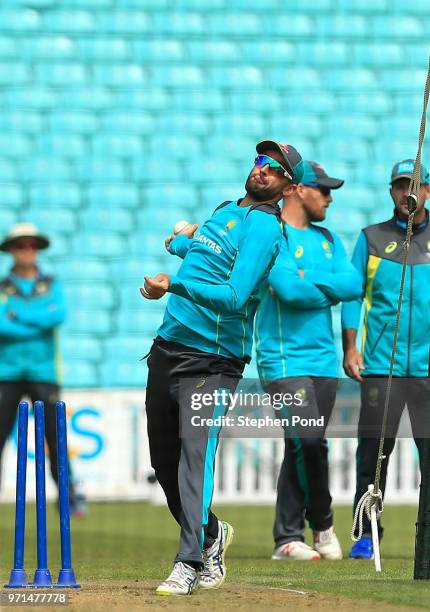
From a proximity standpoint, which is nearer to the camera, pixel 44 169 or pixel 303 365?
pixel 303 365

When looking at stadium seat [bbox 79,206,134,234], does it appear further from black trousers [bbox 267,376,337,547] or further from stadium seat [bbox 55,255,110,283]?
black trousers [bbox 267,376,337,547]

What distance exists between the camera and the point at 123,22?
613 inches

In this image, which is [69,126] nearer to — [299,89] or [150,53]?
[150,53]

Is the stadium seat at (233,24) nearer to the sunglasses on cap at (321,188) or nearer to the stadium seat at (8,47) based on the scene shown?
the stadium seat at (8,47)

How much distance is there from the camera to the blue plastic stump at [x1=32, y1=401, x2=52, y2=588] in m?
5.45

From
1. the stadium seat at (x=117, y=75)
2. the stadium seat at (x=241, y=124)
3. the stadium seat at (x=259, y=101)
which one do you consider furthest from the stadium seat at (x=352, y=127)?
the stadium seat at (x=117, y=75)

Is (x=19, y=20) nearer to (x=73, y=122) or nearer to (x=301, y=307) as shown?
(x=73, y=122)

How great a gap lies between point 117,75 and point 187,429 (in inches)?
400

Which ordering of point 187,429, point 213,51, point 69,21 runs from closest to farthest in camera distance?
point 187,429 < point 69,21 < point 213,51

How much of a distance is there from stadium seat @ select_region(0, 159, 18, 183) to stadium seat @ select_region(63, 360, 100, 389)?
83.9 inches

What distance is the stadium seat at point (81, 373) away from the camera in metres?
14.1

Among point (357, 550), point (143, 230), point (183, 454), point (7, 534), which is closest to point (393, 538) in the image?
point (357, 550)

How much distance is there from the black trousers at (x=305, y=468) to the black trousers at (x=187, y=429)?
5.84ft

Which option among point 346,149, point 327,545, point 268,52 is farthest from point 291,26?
point 327,545
